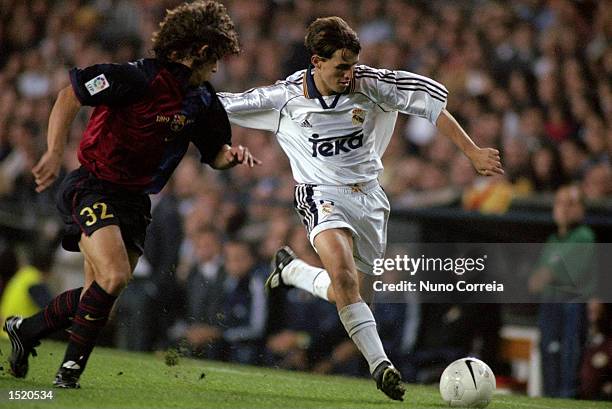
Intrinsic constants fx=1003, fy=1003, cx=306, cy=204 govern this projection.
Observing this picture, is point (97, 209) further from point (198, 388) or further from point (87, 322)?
point (198, 388)

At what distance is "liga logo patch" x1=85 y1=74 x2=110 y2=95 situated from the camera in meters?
5.06

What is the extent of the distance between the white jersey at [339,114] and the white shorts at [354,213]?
65 mm

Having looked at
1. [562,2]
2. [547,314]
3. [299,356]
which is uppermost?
[562,2]

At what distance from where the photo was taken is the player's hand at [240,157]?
17.8 feet

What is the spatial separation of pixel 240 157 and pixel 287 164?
5.01m

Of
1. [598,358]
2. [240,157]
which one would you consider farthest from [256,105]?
[598,358]

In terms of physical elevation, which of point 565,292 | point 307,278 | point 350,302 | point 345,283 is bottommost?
point 565,292

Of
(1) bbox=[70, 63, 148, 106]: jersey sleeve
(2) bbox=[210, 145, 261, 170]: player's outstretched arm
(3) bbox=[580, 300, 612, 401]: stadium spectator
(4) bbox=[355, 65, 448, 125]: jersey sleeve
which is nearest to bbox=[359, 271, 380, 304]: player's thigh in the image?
(4) bbox=[355, 65, 448, 125]: jersey sleeve

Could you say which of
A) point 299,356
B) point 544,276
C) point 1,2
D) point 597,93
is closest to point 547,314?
point 544,276

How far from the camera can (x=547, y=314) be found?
803cm

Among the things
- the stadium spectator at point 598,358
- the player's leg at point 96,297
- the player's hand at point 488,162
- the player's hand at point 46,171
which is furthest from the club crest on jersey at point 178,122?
the stadium spectator at point 598,358

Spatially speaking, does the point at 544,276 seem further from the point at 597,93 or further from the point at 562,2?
the point at 562,2

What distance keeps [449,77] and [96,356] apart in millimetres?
5191

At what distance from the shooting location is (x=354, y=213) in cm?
593
